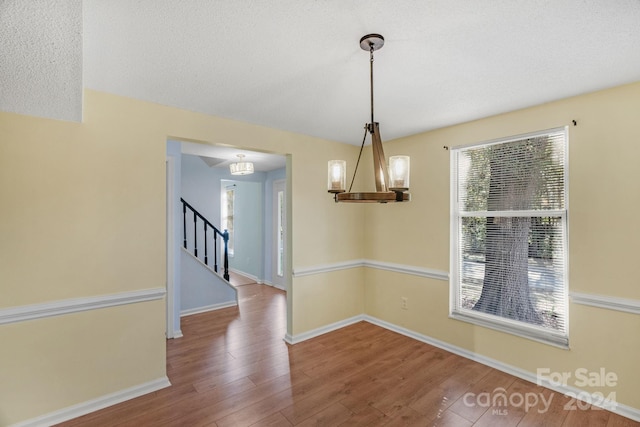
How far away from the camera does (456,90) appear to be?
7.45 ft

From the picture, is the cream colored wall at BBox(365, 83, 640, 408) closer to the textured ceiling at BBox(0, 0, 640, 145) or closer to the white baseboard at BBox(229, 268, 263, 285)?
the textured ceiling at BBox(0, 0, 640, 145)

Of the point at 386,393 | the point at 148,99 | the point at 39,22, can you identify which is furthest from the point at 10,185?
the point at 386,393

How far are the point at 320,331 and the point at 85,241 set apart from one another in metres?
2.55

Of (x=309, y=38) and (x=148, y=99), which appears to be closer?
(x=309, y=38)

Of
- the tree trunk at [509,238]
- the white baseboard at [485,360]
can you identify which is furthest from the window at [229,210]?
the tree trunk at [509,238]

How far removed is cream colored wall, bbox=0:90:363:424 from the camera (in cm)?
197

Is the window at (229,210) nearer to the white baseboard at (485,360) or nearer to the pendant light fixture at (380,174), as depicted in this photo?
the white baseboard at (485,360)

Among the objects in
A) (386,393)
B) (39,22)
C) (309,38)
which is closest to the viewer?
(39,22)

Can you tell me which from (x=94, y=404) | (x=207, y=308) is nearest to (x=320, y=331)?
(x=207, y=308)

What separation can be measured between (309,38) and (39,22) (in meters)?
1.18

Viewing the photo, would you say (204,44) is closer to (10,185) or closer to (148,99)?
(148,99)

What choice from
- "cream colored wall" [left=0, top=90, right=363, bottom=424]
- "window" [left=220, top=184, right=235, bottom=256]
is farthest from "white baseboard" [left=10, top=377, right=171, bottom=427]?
"window" [left=220, top=184, right=235, bottom=256]

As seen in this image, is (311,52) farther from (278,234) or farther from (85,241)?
(278,234)

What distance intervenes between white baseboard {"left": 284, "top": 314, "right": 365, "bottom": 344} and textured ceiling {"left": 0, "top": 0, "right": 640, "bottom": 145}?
8.18ft
